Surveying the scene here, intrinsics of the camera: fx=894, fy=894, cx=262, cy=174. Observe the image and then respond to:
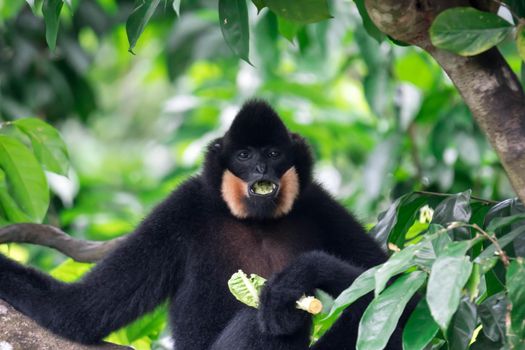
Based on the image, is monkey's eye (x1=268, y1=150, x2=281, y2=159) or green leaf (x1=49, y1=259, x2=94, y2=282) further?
green leaf (x1=49, y1=259, x2=94, y2=282)

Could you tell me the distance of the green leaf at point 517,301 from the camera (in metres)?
2.67

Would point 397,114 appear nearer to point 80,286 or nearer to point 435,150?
point 435,150

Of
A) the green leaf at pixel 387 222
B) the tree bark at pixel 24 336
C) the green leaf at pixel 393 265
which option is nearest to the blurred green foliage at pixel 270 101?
the tree bark at pixel 24 336

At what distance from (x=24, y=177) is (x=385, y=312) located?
2416 mm

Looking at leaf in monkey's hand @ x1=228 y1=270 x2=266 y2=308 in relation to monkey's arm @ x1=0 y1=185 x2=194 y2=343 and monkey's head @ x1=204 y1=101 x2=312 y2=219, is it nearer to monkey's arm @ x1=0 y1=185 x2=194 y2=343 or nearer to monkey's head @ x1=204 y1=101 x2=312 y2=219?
monkey's arm @ x1=0 y1=185 x2=194 y2=343

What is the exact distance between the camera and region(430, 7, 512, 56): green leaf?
2.96 metres

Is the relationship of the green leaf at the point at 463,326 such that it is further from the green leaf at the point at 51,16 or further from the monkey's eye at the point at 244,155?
the monkey's eye at the point at 244,155

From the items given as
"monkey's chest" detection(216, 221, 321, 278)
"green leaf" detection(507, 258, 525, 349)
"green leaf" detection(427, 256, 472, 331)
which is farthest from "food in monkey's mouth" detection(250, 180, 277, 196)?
"green leaf" detection(427, 256, 472, 331)

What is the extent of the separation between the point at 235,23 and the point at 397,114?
4287 mm

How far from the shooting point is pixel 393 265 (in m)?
2.66

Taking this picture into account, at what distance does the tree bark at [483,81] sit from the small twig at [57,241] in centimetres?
215

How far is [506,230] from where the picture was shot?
3629 millimetres

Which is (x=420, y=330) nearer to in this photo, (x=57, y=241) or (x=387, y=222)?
(x=387, y=222)

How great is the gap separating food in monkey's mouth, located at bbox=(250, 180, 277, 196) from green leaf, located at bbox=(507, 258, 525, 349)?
2.29 m
